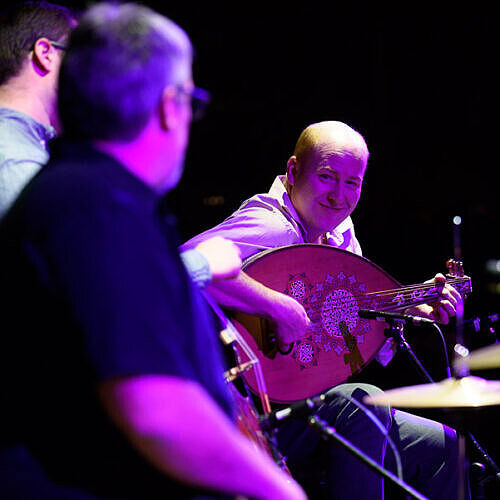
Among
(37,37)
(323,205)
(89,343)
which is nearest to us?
(89,343)

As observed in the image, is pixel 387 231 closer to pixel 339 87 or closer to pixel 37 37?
pixel 339 87

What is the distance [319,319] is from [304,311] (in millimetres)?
278

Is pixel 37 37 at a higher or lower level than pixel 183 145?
higher

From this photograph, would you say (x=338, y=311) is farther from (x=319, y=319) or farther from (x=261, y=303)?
(x=261, y=303)

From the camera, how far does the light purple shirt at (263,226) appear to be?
255 centimetres

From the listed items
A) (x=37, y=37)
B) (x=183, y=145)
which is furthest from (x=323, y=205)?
(x=183, y=145)

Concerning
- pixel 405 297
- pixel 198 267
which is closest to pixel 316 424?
pixel 198 267

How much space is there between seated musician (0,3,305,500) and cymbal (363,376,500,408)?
0.89m

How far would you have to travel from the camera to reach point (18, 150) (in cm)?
159

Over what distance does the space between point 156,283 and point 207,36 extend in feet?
12.2

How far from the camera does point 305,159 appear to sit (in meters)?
2.89

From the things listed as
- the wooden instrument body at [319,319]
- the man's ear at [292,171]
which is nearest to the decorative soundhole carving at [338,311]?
the wooden instrument body at [319,319]

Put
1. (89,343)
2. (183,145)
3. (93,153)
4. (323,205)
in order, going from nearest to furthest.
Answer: (89,343), (93,153), (183,145), (323,205)

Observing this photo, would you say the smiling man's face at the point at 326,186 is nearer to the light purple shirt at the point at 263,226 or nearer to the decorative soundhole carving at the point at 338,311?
the light purple shirt at the point at 263,226
